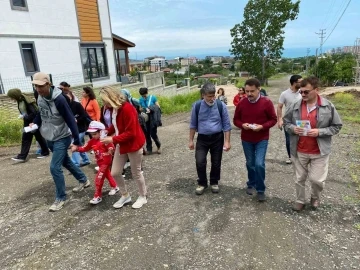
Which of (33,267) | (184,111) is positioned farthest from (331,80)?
(33,267)

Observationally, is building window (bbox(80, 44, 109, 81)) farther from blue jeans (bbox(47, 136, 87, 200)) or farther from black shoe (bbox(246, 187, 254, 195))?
black shoe (bbox(246, 187, 254, 195))

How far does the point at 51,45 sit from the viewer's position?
1323 centimetres

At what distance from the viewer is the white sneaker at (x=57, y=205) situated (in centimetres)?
405

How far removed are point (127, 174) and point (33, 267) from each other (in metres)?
2.60

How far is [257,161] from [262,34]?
42317 mm

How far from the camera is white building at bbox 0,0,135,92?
445 inches

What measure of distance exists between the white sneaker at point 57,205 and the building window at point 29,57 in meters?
10.0

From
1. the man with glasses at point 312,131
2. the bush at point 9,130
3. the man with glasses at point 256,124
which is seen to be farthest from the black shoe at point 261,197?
the bush at point 9,130

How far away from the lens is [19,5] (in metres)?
11.6

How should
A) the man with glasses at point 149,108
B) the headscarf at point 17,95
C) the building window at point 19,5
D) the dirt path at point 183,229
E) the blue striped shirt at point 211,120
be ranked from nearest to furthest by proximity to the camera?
the dirt path at point 183,229
the blue striped shirt at point 211,120
the headscarf at point 17,95
the man with glasses at point 149,108
the building window at point 19,5

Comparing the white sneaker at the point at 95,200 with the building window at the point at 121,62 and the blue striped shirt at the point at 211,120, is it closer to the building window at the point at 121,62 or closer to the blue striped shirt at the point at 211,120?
the blue striped shirt at the point at 211,120

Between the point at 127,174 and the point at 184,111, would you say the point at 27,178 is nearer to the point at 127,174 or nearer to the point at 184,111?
the point at 127,174

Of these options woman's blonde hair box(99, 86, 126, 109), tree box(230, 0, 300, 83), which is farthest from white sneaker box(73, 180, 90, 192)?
tree box(230, 0, 300, 83)

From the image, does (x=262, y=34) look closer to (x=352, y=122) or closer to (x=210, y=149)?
(x=352, y=122)
